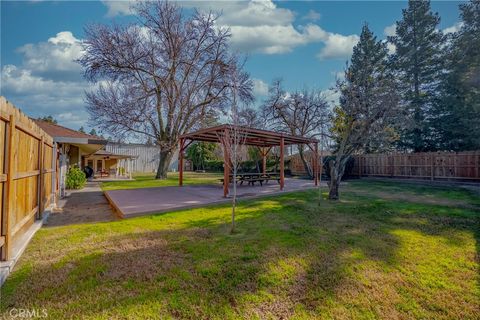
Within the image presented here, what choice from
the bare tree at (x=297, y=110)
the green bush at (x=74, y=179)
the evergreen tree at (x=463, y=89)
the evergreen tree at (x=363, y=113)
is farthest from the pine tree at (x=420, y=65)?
the green bush at (x=74, y=179)

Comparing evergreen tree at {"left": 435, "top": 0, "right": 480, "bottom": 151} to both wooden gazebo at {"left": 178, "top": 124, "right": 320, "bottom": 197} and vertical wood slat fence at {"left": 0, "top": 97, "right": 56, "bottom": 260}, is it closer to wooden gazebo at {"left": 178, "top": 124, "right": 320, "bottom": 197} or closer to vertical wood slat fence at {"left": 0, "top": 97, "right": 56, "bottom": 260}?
wooden gazebo at {"left": 178, "top": 124, "right": 320, "bottom": 197}

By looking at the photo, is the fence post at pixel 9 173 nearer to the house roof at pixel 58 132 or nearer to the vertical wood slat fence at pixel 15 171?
the vertical wood slat fence at pixel 15 171

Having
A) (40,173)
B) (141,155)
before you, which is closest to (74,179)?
(40,173)

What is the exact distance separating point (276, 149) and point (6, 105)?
2195 cm

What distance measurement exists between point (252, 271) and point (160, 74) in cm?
1763

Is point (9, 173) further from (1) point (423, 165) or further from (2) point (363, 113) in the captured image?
(1) point (423, 165)

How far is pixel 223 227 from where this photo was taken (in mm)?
Result: 5254

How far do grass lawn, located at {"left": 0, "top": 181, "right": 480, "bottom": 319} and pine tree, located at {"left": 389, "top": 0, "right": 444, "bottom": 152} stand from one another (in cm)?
1610

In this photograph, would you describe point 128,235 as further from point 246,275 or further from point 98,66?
point 98,66

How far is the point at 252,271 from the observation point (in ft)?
10.6

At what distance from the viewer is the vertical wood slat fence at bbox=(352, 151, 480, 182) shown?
44.9 ft

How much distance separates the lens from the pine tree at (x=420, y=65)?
18828mm
